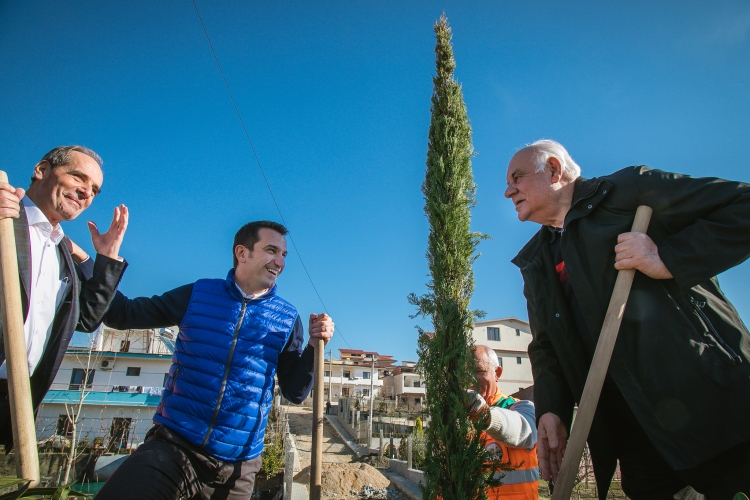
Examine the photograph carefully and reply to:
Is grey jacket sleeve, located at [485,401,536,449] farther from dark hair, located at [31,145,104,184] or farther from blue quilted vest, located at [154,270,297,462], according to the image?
dark hair, located at [31,145,104,184]

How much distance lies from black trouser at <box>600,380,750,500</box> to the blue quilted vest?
214 centimetres

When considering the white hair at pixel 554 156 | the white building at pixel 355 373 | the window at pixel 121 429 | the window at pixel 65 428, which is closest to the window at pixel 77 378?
the window at pixel 65 428

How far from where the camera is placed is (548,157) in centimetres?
278

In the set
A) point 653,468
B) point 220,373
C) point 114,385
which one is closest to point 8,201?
point 220,373

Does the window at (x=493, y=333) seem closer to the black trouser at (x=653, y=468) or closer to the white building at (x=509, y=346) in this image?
the white building at (x=509, y=346)

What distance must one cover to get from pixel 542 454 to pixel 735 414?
99cm

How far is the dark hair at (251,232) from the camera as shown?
3.45 meters

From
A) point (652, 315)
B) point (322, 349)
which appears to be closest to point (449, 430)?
point (322, 349)

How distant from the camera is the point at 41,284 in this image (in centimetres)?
229

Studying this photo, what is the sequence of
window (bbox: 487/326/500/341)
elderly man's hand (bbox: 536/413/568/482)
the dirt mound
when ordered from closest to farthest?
elderly man's hand (bbox: 536/413/568/482)
the dirt mound
window (bbox: 487/326/500/341)

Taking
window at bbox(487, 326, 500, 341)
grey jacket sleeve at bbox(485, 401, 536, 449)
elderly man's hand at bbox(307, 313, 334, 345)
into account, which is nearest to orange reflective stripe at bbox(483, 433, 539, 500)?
grey jacket sleeve at bbox(485, 401, 536, 449)

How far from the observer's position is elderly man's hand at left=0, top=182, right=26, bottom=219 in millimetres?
1793

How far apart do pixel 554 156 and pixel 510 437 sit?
214 cm

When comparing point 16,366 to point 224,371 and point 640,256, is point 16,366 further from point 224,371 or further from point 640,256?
point 640,256
